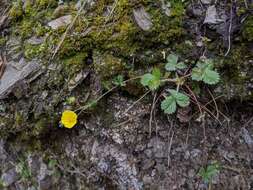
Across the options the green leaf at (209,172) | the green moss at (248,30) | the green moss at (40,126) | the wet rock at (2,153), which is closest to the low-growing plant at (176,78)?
the green moss at (248,30)

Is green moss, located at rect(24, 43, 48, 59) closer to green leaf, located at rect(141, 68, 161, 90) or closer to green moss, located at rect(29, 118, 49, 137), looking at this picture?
green moss, located at rect(29, 118, 49, 137)

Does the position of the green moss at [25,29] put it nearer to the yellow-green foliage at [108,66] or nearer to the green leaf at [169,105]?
the yellow-green foliage at [108,66]

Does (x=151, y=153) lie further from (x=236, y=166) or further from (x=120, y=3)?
(x=120, y=3)

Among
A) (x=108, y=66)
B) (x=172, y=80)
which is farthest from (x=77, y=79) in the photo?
(x=172, y=80)

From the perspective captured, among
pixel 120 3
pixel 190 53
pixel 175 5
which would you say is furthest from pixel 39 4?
pixel 190 53

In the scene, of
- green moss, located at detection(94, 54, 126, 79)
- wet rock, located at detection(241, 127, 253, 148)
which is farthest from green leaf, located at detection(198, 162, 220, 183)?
green moss, located at detection(94, 54, 126, 79)

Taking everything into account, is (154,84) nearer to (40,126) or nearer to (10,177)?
(40,126)
